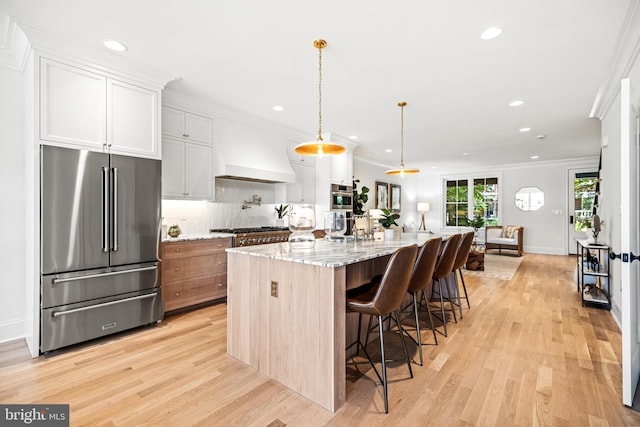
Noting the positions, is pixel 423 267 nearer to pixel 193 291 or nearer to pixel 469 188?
pixel 193 291

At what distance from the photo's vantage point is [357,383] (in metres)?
2.11

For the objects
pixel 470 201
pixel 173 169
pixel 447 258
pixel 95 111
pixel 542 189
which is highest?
pixel 95 111

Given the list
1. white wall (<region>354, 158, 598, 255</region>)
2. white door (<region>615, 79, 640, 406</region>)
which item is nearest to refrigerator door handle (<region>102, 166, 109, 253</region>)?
white door (<region>615, 79, 640, 406</region>)

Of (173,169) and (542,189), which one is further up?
(542,189)

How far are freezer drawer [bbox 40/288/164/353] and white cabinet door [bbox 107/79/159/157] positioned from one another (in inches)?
54.6

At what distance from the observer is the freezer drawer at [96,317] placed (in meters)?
2.54

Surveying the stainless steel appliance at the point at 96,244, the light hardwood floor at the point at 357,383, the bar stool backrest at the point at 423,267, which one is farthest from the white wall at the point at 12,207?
the bar stool backrest at the point at 423,267

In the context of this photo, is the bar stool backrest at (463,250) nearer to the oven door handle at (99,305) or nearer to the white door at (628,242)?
the white door at (628,242)

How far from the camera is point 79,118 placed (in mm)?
2715

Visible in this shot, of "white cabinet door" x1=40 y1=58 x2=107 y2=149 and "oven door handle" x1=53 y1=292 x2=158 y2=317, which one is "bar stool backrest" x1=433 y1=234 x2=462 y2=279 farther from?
"white cabinet door" x1=40 y1=58 x2=107 y2=149

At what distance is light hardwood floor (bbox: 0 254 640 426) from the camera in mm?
1762

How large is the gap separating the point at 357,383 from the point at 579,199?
9231 mm

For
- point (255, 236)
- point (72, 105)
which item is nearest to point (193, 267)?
point (255, 236)

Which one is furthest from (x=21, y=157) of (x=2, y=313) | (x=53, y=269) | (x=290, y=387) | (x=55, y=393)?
(x=290, y=387)
